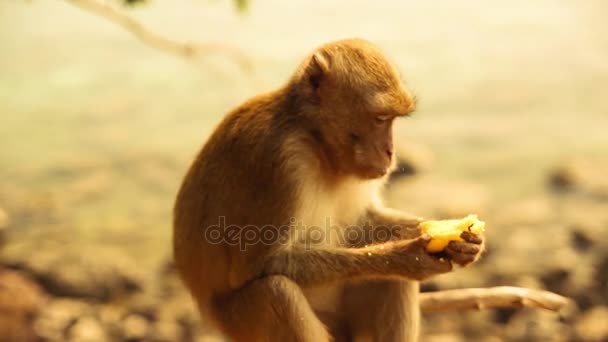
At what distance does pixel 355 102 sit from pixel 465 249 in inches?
39.5

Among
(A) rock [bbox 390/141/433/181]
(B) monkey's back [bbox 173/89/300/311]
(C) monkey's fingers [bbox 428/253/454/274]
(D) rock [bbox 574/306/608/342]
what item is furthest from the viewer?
(A) rock [bbox 390/141/433/181]

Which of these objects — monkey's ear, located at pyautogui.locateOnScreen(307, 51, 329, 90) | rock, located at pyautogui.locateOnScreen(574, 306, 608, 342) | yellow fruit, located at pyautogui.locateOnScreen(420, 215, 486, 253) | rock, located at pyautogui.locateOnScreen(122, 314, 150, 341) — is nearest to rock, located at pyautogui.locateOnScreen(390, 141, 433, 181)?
rock, located at pyautogui.locateOnScreen(574, 306, 608, 342)

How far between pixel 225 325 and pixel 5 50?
10788 mm

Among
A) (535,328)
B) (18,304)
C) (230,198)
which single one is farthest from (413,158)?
(230,198)

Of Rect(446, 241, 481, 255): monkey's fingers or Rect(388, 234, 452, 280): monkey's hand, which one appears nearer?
Rect(446, 241, 481, 255): monkey's fingers

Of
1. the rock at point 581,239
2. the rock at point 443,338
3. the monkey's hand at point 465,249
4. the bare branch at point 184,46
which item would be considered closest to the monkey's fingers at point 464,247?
the monkey's hand at point 465,249

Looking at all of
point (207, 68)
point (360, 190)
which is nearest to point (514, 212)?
point (207, 68)

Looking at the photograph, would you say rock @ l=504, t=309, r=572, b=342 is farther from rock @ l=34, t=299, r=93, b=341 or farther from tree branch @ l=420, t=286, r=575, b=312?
rock @ l=34, t=299, r=93, b=341

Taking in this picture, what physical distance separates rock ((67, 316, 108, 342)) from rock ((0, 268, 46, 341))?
18.8 inches

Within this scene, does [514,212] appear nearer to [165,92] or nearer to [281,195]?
[165,92]

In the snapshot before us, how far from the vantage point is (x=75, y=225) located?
11797mm

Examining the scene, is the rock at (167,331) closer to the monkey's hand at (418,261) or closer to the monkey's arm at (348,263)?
the monkey's arm at (348,263)

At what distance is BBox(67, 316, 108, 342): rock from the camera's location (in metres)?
9.95

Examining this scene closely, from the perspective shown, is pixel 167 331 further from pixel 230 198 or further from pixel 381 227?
pixel 230 198
